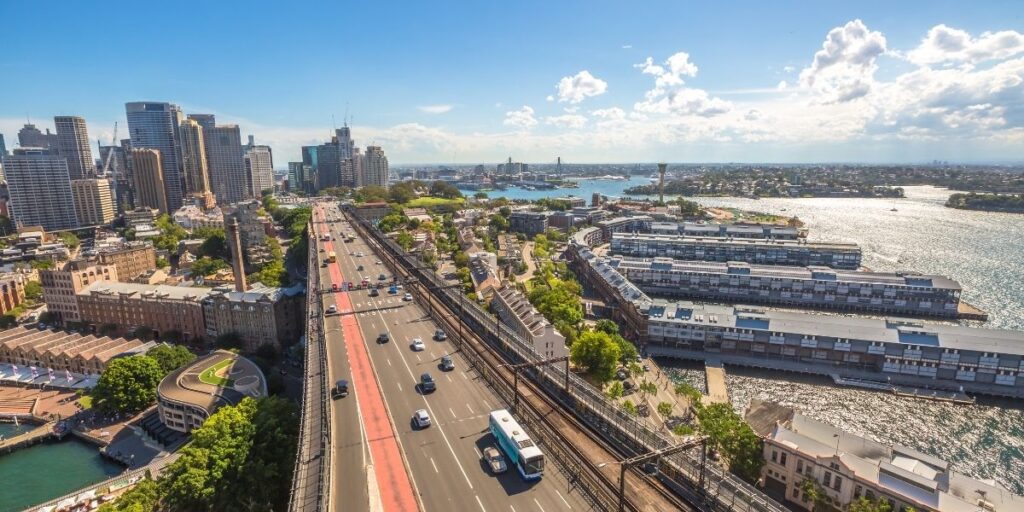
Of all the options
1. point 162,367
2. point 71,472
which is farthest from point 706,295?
point 71,472

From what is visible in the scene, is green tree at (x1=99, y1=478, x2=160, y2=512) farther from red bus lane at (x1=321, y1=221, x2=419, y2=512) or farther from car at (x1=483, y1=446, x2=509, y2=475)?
car at (x1=483, y1=446, x2=509, y2=475)

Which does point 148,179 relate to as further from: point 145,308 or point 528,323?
point 528,323

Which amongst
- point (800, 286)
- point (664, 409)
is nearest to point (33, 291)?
point (664, 409)

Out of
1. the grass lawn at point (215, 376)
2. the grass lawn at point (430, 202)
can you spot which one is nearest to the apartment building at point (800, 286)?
the grass lawn at point (215, 376)

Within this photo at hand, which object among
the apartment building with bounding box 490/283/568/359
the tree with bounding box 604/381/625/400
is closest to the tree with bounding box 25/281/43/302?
the apartment building with bounding box 490/283/568/359

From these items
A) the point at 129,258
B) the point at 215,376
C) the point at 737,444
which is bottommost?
the point at 215,376

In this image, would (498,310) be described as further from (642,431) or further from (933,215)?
(933,215)
